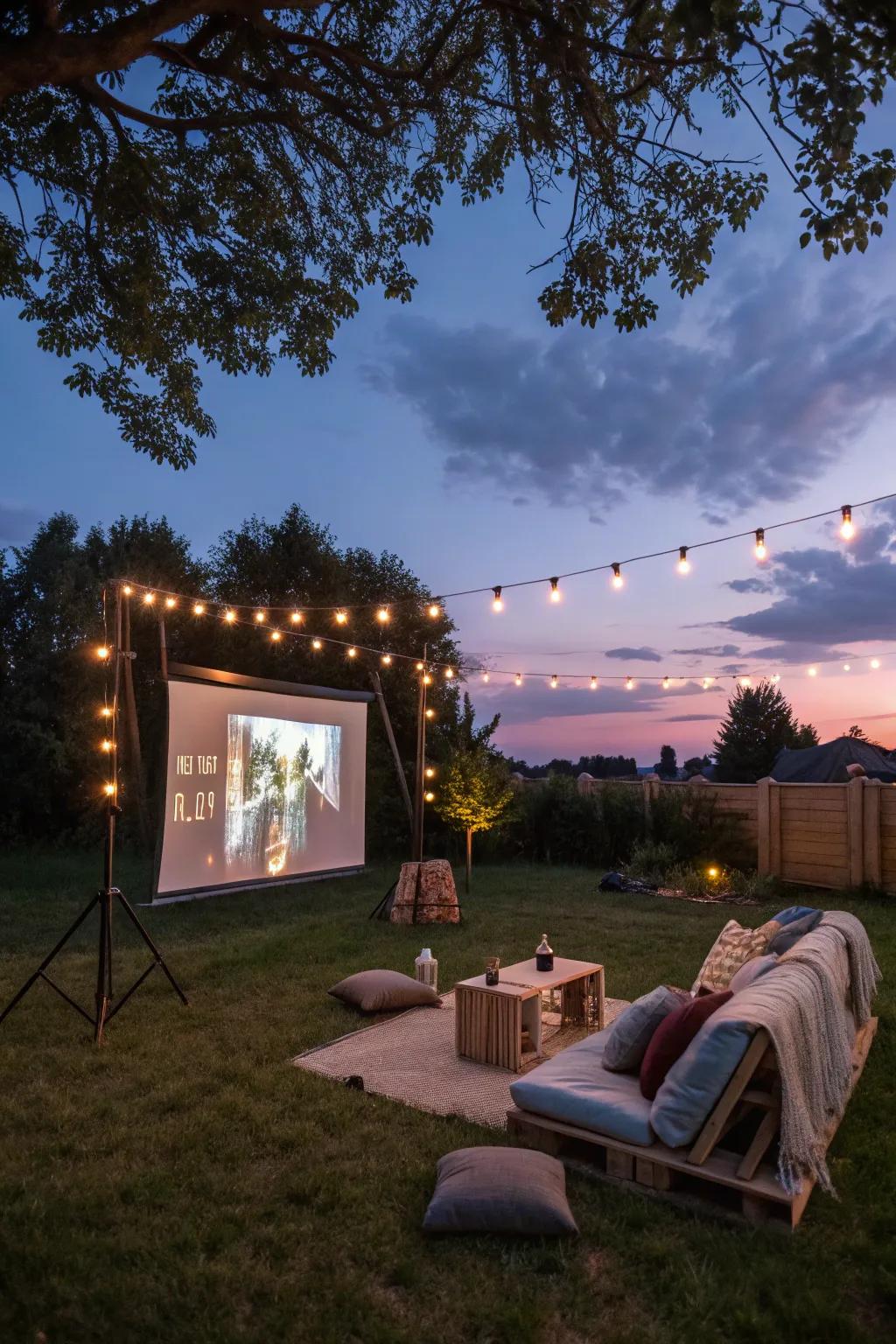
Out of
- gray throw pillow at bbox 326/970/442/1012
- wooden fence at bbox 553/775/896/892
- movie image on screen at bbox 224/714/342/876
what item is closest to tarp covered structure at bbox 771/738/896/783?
wooden fence at bbox 553/775/896/892

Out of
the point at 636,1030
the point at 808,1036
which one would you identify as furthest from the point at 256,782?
the point at 808,1036

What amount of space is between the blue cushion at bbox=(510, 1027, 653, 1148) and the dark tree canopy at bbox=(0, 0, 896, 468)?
12.4 ft

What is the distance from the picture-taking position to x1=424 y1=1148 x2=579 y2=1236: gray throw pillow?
262 cm

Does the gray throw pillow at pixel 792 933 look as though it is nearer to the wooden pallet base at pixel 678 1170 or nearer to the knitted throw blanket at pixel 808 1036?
the knitted throw blanket at pixel 808 1036

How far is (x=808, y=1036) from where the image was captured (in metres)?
2.91

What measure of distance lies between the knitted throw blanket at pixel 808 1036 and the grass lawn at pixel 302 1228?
24cm

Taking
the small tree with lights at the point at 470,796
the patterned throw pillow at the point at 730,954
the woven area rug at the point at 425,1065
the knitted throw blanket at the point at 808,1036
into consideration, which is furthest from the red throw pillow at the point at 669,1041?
the small tree with lights at the point at 470,796

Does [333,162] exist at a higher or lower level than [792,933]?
higher

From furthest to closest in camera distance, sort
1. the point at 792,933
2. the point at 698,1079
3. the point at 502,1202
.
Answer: the point at 792,933, the point at 698,1079, the point at 502,1202

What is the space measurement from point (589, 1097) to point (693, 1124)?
44 centimetres

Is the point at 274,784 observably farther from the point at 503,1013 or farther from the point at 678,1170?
the point at 678,1170

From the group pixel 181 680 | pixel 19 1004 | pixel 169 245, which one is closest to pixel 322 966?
pixel 19 1004

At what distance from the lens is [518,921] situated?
807 cm

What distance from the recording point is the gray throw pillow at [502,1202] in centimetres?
262
